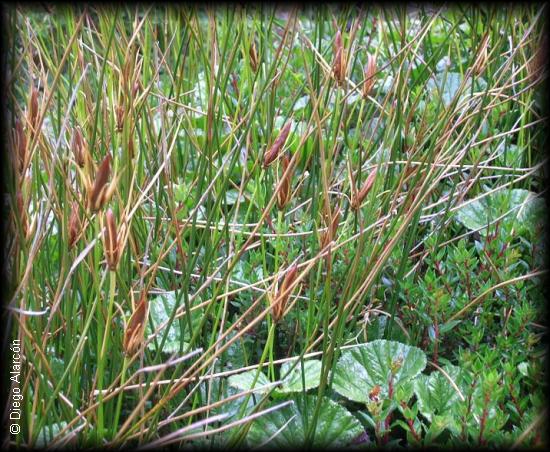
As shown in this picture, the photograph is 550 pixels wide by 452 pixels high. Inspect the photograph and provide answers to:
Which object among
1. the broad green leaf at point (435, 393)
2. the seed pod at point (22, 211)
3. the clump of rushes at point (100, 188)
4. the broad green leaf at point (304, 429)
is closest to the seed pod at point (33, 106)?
the seed pod at point (22, 211)

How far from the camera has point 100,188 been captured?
27.6 inches

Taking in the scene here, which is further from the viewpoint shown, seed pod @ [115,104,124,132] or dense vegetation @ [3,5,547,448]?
seed pod @ [115,104,124,132]

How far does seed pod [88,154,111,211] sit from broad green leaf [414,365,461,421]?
0.50 metres

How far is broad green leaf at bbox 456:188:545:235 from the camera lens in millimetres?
1226

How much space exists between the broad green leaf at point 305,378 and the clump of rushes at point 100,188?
1.28 ft

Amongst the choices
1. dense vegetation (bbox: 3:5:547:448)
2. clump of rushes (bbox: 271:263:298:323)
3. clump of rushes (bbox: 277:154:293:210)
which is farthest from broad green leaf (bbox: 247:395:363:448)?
clump of rushes (bbox: 277:154:293:210)

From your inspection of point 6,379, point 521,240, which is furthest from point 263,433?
point 521,240

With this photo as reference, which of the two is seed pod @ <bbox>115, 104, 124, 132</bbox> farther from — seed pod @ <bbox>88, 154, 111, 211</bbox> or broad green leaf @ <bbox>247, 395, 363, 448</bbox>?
broad green leaf @ <bbox>247, 395, 363, 448</bbox>

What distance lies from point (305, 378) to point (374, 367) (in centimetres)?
10

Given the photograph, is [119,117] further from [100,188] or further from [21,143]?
[100,188]

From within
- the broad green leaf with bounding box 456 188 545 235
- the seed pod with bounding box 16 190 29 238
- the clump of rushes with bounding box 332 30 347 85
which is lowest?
the broad green leaf with bounding box 456 188 545 235

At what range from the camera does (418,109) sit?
1531 millimetres

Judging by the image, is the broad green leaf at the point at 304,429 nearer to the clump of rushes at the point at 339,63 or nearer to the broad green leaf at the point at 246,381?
the broad green leaf at the point at 246,381

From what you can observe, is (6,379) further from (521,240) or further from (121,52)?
(521,240)
